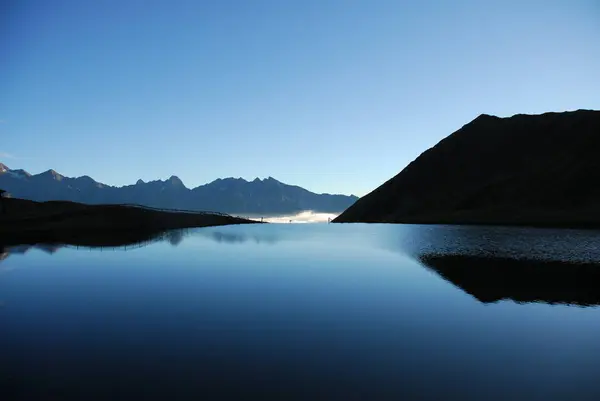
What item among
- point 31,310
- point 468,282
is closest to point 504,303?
point 468,282

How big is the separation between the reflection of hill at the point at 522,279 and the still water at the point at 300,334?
282 mm

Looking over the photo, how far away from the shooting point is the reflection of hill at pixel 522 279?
1148 inches

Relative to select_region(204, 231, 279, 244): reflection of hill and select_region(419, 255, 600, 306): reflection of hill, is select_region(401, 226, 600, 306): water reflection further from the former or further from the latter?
select_region(204, 231, 279, 244): reflection of hill

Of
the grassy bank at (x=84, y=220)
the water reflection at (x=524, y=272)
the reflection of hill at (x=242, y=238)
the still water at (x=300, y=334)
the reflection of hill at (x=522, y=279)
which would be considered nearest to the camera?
the still water at (x=300, y=334)

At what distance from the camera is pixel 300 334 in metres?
20.0

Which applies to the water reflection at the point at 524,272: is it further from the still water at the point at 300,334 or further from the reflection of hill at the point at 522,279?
the still water at the point at 300,334

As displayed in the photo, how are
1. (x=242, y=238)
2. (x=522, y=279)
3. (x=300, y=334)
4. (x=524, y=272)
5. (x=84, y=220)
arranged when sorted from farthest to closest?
(x=84, y=220) → (x=242, y=238) → (x=524, y=272) → (x=522, y=279) → (x=300, y=334)

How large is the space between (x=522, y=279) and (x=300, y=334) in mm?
26716

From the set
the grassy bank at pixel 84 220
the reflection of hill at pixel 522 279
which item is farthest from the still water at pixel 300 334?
the grassy bank at pixel 84 220

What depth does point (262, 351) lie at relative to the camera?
1725 cm

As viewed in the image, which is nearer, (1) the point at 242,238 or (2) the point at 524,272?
(2) the point at 524,272

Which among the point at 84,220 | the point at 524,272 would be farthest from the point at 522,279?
the point at 84,220

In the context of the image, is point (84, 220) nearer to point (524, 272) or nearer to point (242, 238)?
point (242, 238)

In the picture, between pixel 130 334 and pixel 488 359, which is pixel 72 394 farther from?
pixel 488 359
